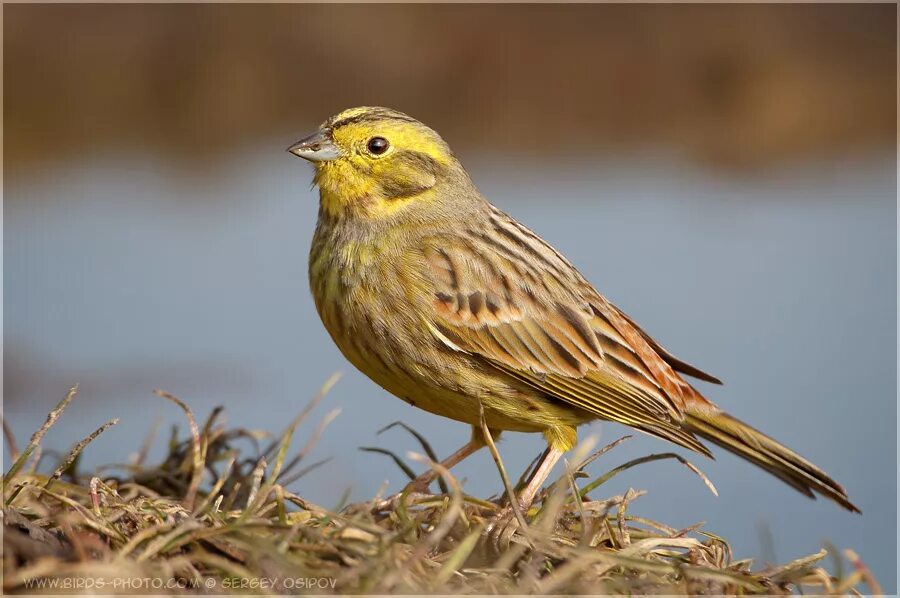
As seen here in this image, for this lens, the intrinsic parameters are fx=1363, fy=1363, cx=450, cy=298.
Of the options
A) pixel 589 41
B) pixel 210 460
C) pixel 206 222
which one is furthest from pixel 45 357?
pixel 589 41

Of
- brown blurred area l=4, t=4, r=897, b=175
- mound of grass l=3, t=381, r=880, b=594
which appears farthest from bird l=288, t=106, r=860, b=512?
brown blurred area l=4, t=4, r=897, b=175

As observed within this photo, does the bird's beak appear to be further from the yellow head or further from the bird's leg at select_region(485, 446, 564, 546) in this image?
the bird's leg at select_region(485, 446, 564, 546)

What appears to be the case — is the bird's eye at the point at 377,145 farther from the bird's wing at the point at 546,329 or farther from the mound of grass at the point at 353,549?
the mound of grass at the point at 353,549

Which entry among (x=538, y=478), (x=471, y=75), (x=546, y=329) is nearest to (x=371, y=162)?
(x=546, y=329)

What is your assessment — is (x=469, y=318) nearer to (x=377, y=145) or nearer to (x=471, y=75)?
(x=377, y=145)

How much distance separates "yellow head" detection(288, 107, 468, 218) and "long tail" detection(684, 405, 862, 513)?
1175mm

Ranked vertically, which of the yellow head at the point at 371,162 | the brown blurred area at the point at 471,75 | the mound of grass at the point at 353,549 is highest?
the brown blurred area at the point at 471,75

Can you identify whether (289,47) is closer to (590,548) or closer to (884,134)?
(884,134)

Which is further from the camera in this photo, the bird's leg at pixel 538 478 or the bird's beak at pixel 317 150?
the bird's beak at pixel 317 150

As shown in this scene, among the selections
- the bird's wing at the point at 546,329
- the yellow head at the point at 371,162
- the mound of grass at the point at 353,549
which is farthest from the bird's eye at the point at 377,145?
the mound of grass at the point at 353,549

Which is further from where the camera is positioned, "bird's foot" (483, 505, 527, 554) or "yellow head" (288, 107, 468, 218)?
"yellow head" (288, 107, 468, 218)

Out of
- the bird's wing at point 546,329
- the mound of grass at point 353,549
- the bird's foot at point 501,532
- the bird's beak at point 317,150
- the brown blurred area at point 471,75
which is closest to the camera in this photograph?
the mound of grass at point 353,549

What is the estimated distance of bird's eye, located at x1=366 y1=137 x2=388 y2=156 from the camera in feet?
14.5

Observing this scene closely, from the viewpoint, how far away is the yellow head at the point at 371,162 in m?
4.37
